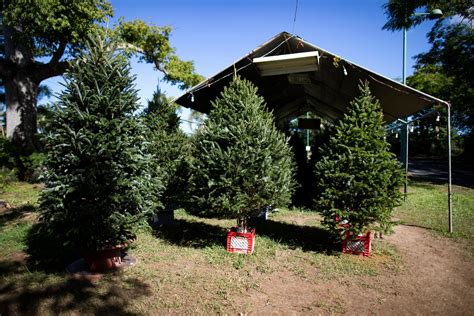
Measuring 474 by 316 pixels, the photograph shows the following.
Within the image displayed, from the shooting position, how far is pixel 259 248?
6594 millimetres

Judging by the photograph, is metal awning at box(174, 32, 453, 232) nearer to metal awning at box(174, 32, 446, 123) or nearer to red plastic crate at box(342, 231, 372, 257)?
metal awning at box(174, 32, 446, 123)

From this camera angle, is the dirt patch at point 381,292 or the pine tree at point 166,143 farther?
the pine tree at point 166,143

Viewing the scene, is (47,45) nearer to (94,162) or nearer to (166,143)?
(166,143)

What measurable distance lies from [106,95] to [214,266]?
343 centimetres

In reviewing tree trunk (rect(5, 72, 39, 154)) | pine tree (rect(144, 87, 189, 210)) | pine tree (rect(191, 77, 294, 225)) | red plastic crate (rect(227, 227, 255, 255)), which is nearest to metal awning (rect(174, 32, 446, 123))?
pine tree (rect(144, 87, 189, 210))

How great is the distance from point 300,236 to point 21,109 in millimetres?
15941

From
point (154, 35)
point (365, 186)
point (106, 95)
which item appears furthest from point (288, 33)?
point (154, 35)

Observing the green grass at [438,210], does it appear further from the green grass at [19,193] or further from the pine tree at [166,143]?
the green grass at [19,193]

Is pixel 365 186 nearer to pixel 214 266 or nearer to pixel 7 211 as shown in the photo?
pixel 214 266

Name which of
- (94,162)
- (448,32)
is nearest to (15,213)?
(94,162)

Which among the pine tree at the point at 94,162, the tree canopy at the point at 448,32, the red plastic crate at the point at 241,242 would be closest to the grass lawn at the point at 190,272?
the red plastic crate at the point at 241,242

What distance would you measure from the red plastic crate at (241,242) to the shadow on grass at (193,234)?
1.60ft

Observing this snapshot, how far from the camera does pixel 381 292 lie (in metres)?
4.68

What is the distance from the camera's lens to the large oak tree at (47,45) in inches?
491
